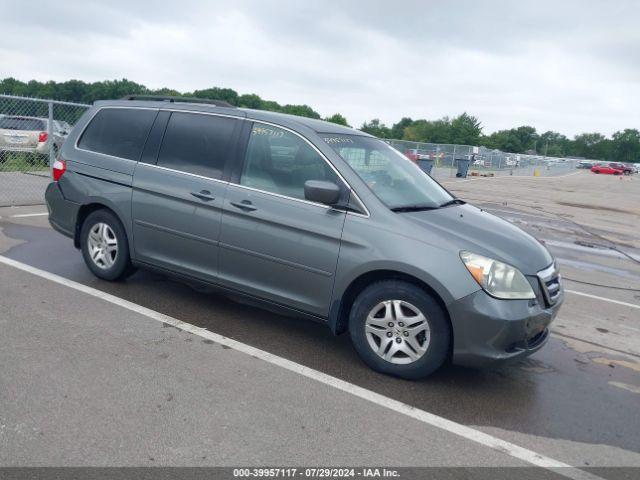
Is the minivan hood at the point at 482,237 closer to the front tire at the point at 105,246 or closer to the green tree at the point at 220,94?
the front tire at the point at 105,246

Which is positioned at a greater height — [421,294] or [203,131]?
→ [203,131]

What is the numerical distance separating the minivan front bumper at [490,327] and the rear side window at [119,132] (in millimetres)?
3312

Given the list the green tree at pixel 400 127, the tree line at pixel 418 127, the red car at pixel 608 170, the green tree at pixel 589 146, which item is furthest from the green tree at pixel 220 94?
the green tree at pixel 589 146

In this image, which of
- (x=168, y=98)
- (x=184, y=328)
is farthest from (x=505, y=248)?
(x=168, y=98)

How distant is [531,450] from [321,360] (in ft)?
5.25

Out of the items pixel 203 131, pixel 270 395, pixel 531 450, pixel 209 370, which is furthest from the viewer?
pixel 203 131

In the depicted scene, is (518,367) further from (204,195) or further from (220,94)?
(220,94)

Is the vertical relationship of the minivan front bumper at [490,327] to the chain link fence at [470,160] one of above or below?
below

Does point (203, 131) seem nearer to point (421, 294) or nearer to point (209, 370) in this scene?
point (209, 370)

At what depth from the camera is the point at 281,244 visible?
4.23 meters

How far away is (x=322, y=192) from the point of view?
156 inches

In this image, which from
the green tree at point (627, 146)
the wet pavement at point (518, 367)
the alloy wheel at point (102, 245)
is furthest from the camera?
the green tree at point (627, 146)

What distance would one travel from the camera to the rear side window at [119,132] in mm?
5242

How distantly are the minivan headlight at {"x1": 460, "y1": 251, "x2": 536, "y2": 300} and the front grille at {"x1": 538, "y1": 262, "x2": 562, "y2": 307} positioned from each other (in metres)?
0.16
